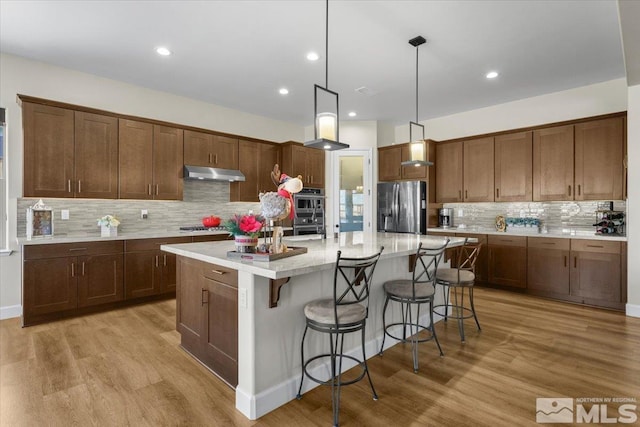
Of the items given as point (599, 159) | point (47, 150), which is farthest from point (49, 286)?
point (599, 159)

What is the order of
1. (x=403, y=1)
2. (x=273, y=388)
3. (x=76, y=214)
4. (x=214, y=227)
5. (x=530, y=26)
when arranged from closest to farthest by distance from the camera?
(x=273, y=388) → (x=403, y=1) → (x=530, y=26) → (x=76, y=214) → (x=214, y=227)

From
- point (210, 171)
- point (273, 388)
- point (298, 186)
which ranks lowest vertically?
point (273, 388)

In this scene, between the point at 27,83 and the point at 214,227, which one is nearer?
the point at 27,83

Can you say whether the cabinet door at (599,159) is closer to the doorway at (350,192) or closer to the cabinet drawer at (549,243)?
the cabinet drawer at (549,243)

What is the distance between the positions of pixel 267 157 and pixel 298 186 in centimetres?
388

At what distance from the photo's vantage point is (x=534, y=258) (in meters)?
4.52

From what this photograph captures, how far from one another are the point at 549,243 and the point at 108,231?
18.8ft

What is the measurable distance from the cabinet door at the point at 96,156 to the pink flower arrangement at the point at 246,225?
291 cm

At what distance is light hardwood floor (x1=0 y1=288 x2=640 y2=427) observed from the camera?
1932 mm

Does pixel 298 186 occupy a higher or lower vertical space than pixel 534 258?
higher

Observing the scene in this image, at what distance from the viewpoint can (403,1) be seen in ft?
8.89

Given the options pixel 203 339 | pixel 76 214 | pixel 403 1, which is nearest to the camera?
pixel 203 339

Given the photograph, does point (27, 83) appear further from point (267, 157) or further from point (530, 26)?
point (530, 26)

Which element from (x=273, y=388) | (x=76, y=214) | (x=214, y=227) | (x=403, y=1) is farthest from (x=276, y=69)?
(x=273, y=388)
